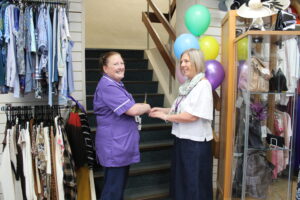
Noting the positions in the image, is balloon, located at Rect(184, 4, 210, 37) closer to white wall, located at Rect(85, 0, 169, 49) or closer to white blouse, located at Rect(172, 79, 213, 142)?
white blouse, located at Rect(172, 79, 213, 142)

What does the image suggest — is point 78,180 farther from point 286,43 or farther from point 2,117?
point 286,43

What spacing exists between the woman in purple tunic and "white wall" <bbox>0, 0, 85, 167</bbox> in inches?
22.0

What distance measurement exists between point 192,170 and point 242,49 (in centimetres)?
110

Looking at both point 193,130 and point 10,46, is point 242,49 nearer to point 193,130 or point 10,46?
point 193,130

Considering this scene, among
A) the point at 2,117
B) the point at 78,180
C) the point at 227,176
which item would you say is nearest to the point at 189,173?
the point at 227,176

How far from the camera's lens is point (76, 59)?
2.50 m

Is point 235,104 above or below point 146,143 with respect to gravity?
above

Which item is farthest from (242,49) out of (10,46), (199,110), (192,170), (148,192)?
(10,46)

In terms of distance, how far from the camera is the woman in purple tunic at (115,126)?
76.0 inches

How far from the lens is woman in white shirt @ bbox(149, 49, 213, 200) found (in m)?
1.99

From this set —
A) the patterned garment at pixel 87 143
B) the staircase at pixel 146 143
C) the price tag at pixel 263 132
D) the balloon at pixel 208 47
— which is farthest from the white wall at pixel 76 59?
the price tag at pixel 263 132

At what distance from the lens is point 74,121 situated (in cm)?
220

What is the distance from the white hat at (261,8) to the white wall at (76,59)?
1501 mm

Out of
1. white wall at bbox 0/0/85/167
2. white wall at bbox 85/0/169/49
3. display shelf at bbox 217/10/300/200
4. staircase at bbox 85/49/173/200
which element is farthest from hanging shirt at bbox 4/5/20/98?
white wall at bbox 85/0/169/49
